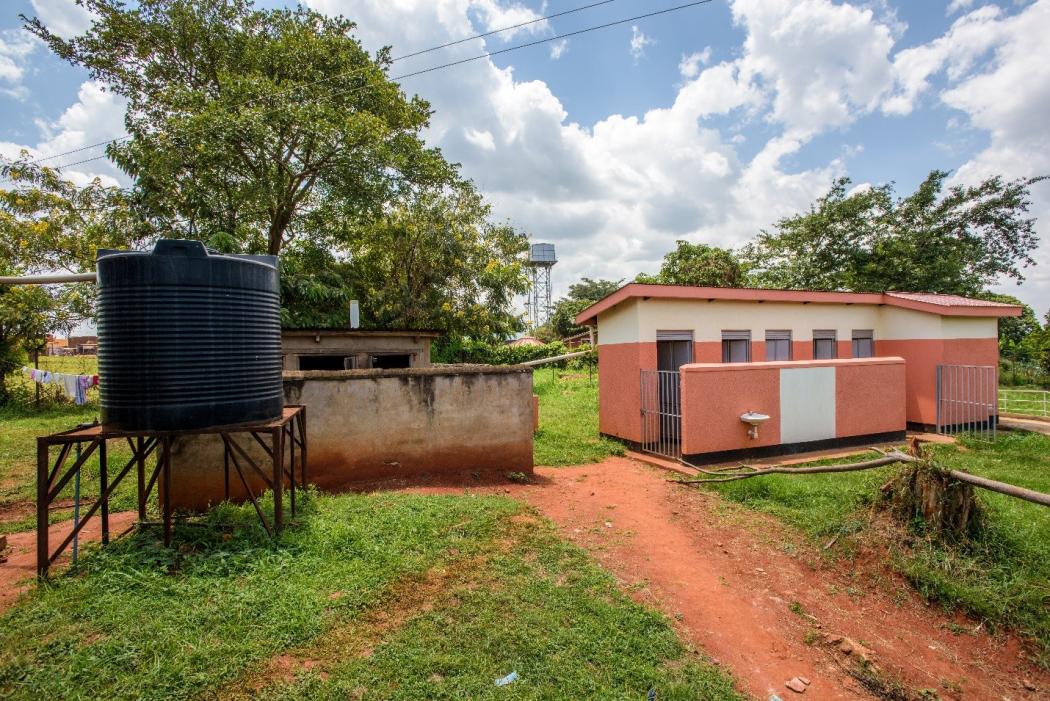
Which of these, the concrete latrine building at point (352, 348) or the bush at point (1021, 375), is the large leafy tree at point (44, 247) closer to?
the concrete latrine building at point (352, 348)

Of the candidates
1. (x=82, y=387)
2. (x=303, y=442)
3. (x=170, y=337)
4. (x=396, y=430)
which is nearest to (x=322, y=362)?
(x=396, y=430)

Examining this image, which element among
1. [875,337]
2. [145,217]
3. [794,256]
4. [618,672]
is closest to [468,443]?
[618,672]

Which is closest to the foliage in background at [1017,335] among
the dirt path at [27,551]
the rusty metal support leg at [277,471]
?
the rusty metal support leg at [277,471]

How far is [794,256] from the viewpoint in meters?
20.7

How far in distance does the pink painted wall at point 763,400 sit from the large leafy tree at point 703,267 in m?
10.6

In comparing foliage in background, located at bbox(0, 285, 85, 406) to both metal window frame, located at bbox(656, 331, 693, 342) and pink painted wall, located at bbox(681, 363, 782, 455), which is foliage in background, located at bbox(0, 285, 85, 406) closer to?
metal window frame, located at bbox(656, 331, 693, 342)

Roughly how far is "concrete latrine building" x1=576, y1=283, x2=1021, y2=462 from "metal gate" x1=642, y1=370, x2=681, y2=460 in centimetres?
2

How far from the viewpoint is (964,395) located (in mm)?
11273

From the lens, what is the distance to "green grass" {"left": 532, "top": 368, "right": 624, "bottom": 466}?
929cm

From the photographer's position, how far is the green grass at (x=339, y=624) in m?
2.73

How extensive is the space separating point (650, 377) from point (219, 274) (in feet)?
24.9

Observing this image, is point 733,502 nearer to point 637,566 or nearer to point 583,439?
point 637,566

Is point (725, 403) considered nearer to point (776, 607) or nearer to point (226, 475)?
point (776, 607)

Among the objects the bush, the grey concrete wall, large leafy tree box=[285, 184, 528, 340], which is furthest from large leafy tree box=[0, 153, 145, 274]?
the bush
